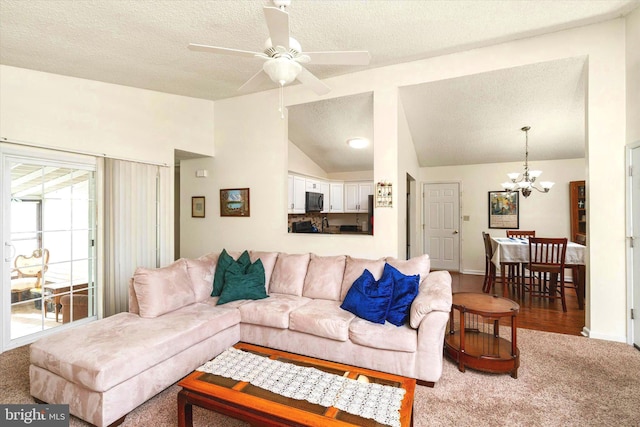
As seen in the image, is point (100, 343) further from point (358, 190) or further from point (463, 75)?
point (358, 190)

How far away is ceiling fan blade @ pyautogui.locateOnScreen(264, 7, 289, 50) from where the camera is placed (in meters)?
1.70

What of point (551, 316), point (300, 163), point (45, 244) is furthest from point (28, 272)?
point (551, 316)

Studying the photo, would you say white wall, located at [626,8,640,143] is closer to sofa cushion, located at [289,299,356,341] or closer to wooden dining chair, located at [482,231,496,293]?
wooden dining chair, located at [482,231,496,293]

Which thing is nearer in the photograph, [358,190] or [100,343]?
[100,343]

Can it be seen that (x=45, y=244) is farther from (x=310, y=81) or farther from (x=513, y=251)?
(x=513, y=251)

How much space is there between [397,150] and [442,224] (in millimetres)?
3736

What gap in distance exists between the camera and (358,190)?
268 inches

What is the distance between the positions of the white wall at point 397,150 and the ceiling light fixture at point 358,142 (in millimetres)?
1434

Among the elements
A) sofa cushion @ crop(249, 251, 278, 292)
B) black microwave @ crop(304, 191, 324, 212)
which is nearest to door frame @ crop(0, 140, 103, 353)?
sofa cushion @ crop(249, 251, 278, 292)

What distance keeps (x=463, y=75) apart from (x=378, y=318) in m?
2.85

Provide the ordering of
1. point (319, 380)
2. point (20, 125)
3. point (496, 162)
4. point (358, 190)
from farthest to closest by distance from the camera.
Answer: point (358, 190) → point (496, 162) → point (20, 125) → point (319, 380)

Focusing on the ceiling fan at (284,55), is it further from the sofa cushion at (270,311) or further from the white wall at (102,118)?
the white wall at (102,118)

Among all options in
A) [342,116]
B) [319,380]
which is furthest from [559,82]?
[319,380]

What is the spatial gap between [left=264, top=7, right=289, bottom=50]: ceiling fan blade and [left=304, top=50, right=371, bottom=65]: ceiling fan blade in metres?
0.22
